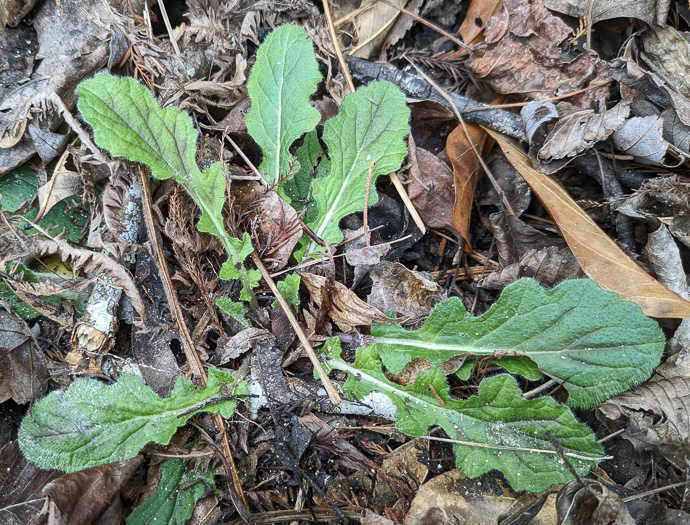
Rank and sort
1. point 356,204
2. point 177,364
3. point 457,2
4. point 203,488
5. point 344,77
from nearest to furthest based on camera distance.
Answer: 1. point 203,488
2. point 177,364
3. point 356,204
4. point 344,77
5. point 457,2

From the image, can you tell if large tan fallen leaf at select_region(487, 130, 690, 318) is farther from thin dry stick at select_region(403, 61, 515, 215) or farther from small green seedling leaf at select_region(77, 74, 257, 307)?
small green seedling leaf at select_region(77, 74, 257, 307)

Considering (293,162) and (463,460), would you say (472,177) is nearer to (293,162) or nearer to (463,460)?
(293,162)

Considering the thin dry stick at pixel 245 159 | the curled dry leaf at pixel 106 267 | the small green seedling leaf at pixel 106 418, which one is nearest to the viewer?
the small green seedling leaf at pixel 106 418

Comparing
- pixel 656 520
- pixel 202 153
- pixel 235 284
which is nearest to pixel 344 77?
pixel 202 153

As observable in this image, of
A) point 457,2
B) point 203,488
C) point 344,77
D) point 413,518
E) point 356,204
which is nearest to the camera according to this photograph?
point 413,518

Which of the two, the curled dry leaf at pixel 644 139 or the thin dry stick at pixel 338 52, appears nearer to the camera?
the curled dry leaf at pixel 644 139

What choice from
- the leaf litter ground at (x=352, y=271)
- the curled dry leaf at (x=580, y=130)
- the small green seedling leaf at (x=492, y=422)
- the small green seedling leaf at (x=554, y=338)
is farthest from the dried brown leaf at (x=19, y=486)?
the curled dry leaf at (x=580, y=130)

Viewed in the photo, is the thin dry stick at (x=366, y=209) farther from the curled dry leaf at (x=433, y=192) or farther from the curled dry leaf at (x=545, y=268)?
the curled dry leaf at (x=545, y=268)
